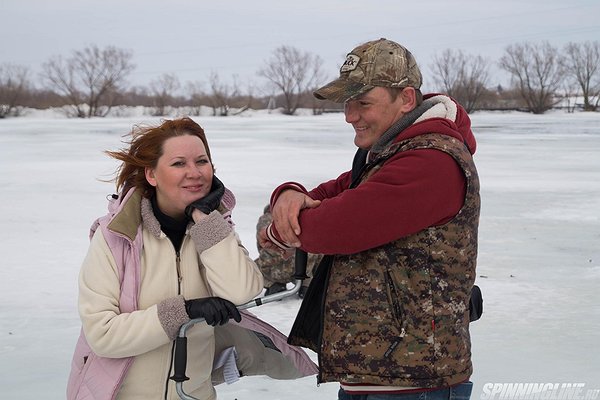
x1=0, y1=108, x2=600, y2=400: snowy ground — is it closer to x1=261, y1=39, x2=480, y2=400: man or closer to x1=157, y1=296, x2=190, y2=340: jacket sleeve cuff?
x1=157, y1=296, x2=190, y2=340: jacket sleeve cuff

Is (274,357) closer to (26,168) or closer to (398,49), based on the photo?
(398,49)

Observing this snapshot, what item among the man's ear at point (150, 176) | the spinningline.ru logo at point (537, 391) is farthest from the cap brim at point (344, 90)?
the spinningline.ru logo at point (537, 391)

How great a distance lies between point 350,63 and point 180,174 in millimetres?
683

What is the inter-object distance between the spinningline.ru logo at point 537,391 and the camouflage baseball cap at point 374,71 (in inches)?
92.1

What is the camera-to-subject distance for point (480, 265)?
6688 mm

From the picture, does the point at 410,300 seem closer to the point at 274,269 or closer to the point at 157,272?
the point at 157,272

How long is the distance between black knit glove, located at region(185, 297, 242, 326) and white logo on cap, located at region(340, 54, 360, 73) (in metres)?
0.79

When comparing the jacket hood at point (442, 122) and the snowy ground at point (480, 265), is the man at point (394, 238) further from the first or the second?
the snowy ground at point (480, 265)

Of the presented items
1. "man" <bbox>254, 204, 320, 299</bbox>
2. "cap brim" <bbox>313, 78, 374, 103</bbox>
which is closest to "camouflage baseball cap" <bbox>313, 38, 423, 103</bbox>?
"cap brim" <bbox>313, 78, 374, 103</bbox>

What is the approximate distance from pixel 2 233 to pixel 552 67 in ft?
203

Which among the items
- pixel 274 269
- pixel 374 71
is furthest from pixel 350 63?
pixel 274 269

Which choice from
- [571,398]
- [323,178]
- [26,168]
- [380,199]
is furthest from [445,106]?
[26,168]

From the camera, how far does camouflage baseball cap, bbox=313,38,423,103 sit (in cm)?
210

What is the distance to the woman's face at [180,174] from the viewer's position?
2.46 meters
